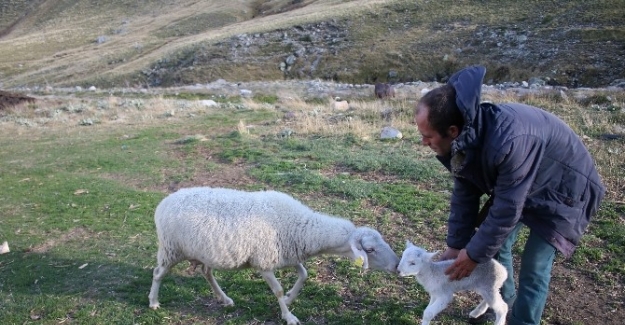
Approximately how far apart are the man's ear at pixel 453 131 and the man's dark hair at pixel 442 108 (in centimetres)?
2

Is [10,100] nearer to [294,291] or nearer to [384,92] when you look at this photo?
[384,92]

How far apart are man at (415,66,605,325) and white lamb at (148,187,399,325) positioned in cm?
158

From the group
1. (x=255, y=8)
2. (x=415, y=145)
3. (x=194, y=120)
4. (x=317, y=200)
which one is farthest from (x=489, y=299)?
(x=255, y=8)

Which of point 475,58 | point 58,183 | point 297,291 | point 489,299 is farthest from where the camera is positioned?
point 475,58

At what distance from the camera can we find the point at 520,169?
3342 mm

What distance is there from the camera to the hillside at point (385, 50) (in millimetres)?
27786

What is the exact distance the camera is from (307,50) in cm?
3625

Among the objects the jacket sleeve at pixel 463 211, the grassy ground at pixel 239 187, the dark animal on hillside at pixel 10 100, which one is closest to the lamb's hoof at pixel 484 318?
the grassy ground at pixel 239 187

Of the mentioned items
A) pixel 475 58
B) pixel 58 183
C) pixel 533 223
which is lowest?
pixel 475 58

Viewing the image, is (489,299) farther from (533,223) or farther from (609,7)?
(609,7)

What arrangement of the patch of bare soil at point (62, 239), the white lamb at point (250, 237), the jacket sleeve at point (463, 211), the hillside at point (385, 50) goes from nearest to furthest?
1. the jacket sleeve at point (463, 211)
2. the white lamb at point (250, 237)
3. the patch of bare soil at point (62, 239)
4. the hillside at point (385, 50)

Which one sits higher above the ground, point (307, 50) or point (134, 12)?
point (134, 12)

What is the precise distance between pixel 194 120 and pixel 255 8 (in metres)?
52.6

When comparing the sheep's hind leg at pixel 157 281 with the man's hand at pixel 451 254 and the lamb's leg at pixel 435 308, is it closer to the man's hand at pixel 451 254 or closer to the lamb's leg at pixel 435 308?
the lamb's leg at pixel 435 308
